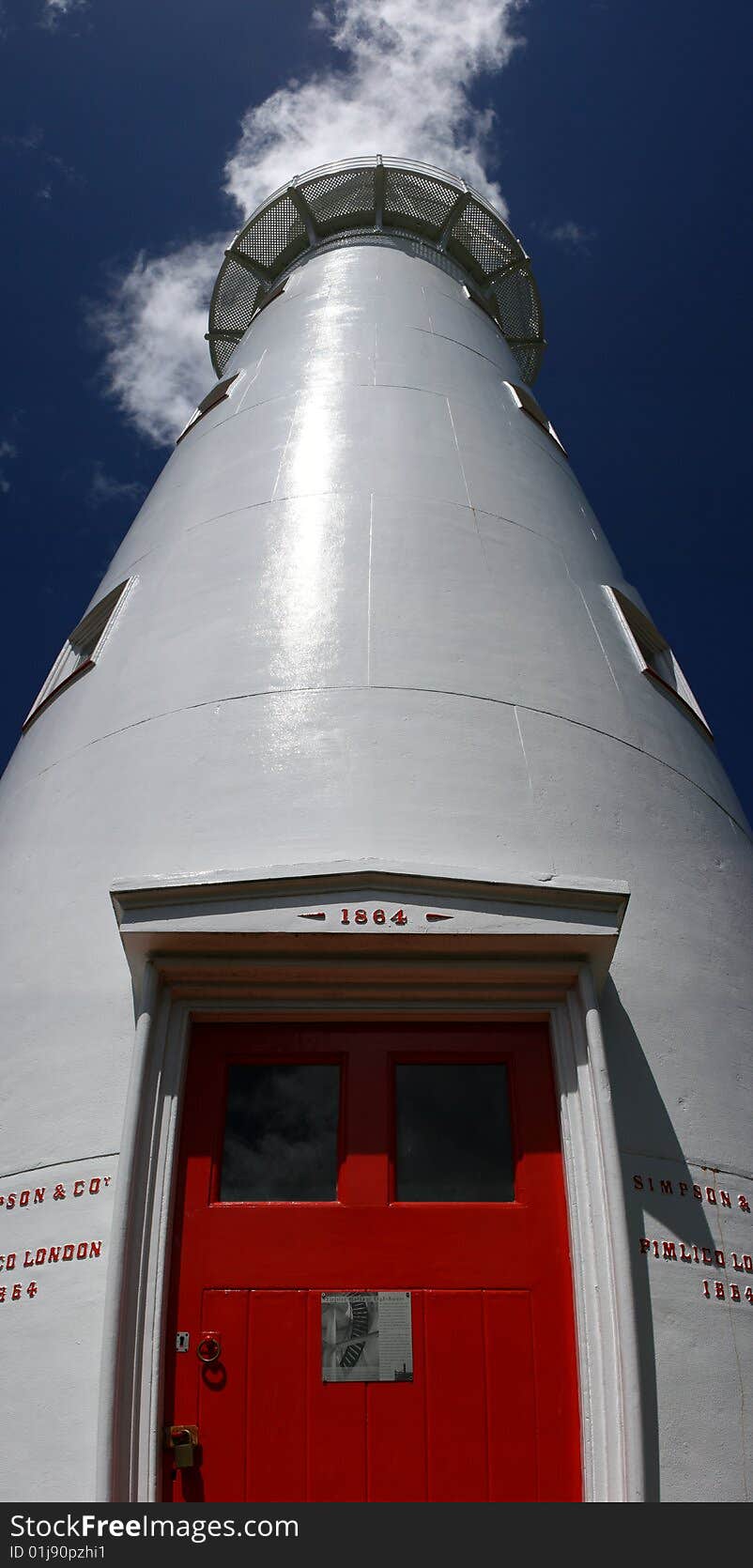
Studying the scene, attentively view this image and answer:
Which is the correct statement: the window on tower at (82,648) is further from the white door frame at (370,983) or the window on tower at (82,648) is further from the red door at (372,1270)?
the red door at (372,1270)

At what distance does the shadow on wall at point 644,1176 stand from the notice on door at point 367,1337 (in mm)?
890

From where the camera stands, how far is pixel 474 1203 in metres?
4.57

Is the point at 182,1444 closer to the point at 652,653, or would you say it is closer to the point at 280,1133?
the point at 280,1133

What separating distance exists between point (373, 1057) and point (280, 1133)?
0.51m

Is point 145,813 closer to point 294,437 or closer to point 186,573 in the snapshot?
point 186,573

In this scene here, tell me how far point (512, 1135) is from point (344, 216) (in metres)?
12.8

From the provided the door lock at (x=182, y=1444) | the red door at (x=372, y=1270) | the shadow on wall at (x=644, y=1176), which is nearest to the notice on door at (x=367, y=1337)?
the red door at (x=372, y=1270)

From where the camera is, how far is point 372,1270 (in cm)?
439

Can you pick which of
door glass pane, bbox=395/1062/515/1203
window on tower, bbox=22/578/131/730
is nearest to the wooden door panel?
door glass pane, bbox=395/1062/515/1203

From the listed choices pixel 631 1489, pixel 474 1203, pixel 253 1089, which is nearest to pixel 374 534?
pixel 253 1089

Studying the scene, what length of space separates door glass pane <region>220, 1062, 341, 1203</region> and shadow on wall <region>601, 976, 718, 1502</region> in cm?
121

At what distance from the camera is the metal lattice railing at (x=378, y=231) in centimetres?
1401

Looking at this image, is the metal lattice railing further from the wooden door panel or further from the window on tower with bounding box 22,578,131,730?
the wooden door panel

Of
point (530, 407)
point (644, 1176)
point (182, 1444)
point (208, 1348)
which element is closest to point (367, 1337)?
point (208, 1348)
